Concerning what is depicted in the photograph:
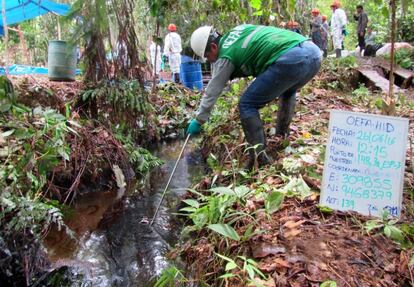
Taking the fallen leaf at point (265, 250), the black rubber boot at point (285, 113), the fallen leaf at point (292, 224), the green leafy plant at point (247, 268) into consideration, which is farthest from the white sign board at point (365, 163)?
the black rubber boot at point (285, 113)

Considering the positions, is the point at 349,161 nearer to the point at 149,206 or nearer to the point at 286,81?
the point at 286,81

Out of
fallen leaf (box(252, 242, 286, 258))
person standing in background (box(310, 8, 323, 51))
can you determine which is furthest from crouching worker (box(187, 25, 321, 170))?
person standing in background (box(310, 8, 323, 51))

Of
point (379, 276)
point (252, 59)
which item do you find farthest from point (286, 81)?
point (379, 276)

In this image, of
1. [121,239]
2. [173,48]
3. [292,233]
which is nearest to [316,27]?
[173,48]

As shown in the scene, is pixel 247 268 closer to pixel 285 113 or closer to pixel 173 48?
pixel 285 113

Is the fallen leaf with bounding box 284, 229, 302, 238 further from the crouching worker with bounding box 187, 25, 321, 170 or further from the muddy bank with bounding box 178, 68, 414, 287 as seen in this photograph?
the crouching worker with bounding box 187, 25, 321, 170

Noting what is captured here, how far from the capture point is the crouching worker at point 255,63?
3.65 meters

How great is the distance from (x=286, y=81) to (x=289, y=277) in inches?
80.6

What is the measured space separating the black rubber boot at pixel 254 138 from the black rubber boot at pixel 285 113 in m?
0.73

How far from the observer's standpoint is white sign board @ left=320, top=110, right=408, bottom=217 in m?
2.60

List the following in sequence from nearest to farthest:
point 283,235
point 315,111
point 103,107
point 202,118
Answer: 1. point 283,235
2. point 202,118
3. point 103,107
4. point 315,111

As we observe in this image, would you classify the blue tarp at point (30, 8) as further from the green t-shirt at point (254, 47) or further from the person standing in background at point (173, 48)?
the green t-shirt at point (254, 47)

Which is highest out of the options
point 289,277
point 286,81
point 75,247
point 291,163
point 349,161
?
point 286,81

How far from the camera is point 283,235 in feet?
8.39
